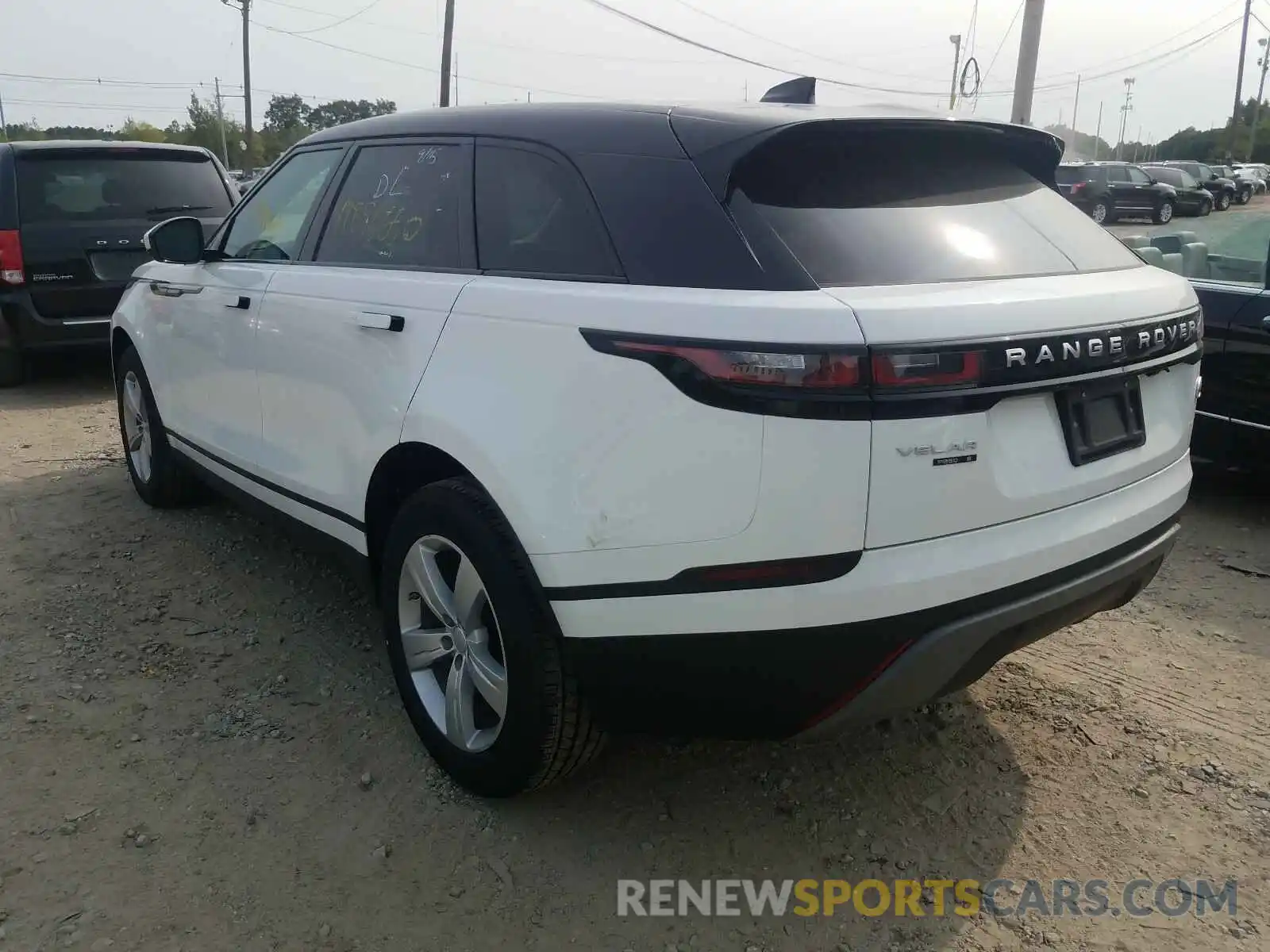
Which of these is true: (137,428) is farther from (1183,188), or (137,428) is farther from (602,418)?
(1183,188)

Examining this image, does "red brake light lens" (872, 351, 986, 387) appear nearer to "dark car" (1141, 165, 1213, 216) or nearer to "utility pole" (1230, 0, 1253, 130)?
"dark car" (1141, 165, 1213, 216)

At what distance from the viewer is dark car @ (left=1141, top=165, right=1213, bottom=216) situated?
28.0 meters

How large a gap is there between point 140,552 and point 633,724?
9.85 feet

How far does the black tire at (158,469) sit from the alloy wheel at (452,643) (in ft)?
7.20

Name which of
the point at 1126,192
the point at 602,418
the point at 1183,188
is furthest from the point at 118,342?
the point at 1183,188

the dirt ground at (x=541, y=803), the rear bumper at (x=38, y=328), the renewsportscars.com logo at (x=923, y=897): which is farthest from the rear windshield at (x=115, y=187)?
the renewsportscars.com logo at (x=923, y=897)

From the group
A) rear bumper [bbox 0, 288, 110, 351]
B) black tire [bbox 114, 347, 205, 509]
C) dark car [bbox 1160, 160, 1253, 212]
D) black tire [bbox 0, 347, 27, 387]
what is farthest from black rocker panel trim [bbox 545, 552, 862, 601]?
dark car [bbox 1160, 160, 1253, 212]

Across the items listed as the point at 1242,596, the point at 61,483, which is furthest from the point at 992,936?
the point at 61,483

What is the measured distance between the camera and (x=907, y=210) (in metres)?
2.39

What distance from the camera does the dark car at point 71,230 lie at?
285 inches

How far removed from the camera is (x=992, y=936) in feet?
7.53

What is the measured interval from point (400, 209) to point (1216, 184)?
120 ft

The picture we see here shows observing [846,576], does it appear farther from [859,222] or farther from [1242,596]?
[1242,596]

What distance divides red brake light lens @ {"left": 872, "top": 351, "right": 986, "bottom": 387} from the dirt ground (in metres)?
1.24
